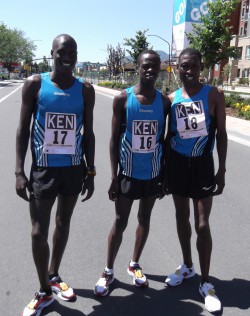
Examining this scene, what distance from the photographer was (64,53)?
110 inches

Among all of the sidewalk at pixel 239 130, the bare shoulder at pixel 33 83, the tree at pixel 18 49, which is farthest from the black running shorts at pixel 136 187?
the tree at pixel 18 49

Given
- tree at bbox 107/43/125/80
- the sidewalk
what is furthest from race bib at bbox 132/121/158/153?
tree at bbox 107/43/125/80

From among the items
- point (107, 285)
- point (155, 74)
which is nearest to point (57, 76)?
point (155, 74)

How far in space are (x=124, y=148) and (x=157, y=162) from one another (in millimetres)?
296

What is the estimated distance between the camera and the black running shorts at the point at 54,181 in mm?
2873

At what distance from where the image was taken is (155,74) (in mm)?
3084

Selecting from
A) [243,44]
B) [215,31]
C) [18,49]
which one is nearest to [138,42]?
[215,31]

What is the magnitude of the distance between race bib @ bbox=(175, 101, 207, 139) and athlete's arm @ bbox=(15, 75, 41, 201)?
3.69ft

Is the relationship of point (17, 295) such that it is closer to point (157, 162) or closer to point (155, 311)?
point (155, 311)

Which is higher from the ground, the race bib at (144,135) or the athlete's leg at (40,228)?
the race bib at (144,135)

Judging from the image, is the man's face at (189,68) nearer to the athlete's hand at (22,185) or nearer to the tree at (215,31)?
the athlete's hand at (22,185)

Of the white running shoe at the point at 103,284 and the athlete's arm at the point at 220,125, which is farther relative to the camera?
the white running shoe at the point at 103,284

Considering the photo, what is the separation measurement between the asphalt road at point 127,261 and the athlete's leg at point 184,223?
0.24 meters

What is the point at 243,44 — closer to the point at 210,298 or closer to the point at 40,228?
the point at 210,298
